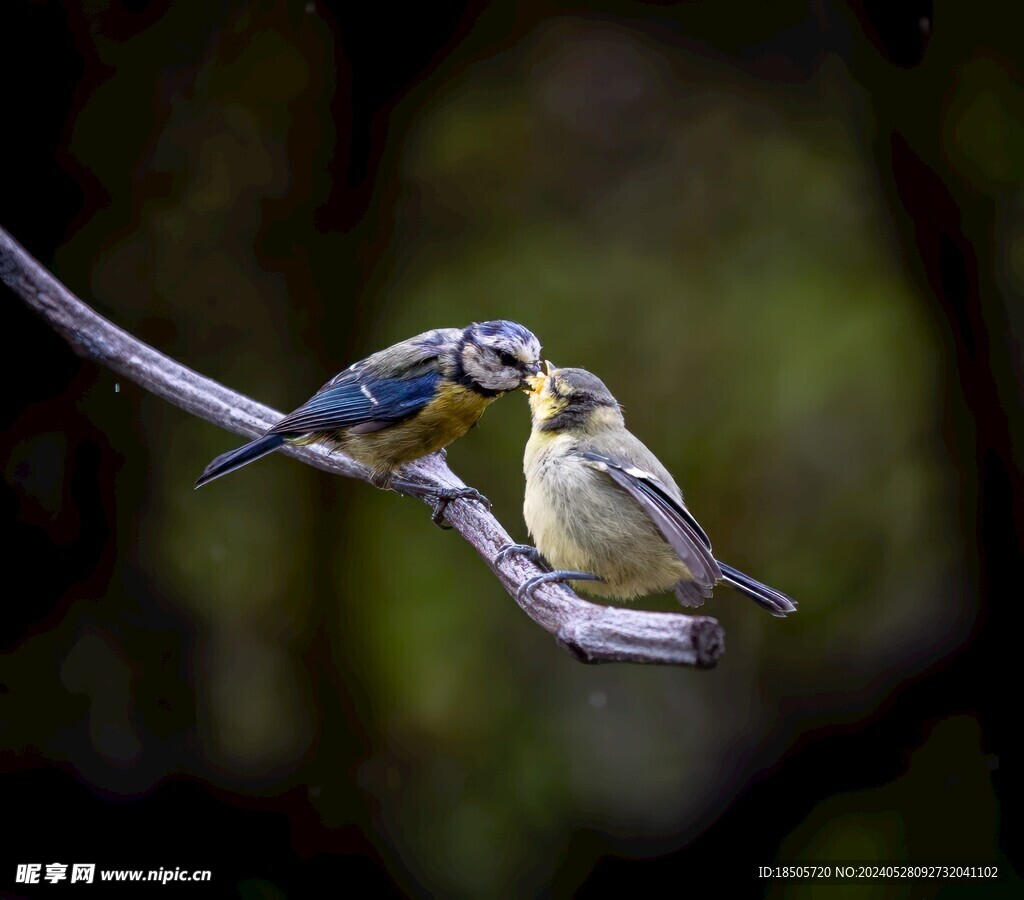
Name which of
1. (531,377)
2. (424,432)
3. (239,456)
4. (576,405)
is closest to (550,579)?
(576,405)

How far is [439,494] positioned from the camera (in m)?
1.95

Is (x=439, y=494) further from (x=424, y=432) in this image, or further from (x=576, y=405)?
(x=576, y=405)

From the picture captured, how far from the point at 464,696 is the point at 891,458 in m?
1.43

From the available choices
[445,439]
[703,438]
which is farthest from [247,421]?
[703,438]

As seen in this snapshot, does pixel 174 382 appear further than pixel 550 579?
Yes

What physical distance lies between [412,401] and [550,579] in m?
0.63

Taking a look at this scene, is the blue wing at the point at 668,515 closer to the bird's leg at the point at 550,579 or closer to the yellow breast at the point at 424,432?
the bird's leg at the point at 550,579

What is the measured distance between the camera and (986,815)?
2656 millimetres

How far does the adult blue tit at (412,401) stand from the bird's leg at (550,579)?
405mm

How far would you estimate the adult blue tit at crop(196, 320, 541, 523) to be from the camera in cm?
188

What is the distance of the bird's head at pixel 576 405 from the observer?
163cm

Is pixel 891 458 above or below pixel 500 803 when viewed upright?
above

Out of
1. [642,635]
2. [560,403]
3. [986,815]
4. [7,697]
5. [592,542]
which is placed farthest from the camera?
[986,815]

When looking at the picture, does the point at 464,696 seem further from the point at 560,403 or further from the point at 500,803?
the point at 560,403
